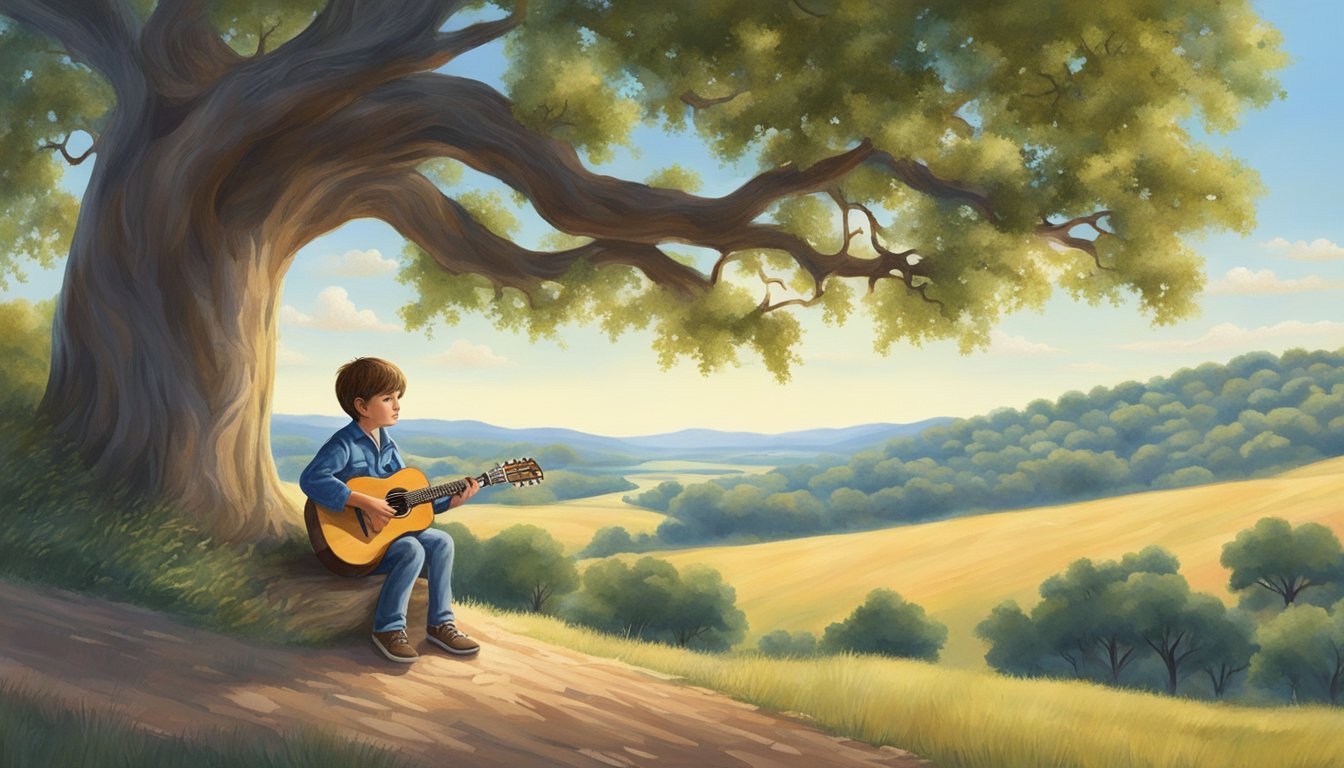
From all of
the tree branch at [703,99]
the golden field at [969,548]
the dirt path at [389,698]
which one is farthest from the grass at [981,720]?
the golden field at [969,548]

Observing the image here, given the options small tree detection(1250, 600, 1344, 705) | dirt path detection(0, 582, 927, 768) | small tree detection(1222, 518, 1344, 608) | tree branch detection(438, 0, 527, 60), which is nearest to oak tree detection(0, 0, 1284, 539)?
tree branch detection(438, 0, 527, 60)

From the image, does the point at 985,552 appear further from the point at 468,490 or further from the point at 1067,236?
the point at 468,490

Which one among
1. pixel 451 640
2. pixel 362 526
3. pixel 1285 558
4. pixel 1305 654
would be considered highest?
pixel 362 526

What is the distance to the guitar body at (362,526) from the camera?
6.68 metres

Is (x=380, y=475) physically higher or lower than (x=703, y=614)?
higher

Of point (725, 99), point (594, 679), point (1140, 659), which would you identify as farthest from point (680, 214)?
point (1140, 659)

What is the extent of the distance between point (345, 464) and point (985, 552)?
3644cm

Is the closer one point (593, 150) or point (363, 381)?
point (363, 381)

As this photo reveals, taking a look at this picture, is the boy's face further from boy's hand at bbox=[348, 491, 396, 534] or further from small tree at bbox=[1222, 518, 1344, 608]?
small tree at bbox=[1222, 518, 1344, 608]

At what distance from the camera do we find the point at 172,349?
8.58m

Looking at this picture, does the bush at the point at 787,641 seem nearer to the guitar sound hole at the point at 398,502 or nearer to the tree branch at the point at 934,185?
the tree branch at the point at 934,185

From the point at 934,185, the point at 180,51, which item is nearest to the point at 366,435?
the point at 180,51

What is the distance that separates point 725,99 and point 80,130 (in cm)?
765

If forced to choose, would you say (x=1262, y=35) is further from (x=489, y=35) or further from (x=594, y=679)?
(x=594, y=679)
